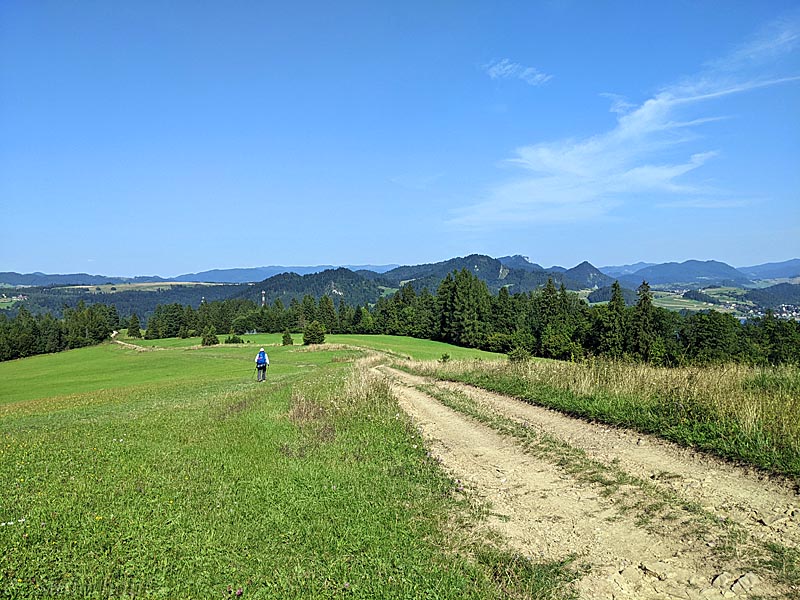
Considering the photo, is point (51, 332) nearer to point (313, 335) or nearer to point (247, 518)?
point (313, 335)

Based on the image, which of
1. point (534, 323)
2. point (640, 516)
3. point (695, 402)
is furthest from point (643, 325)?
point (640, 516)

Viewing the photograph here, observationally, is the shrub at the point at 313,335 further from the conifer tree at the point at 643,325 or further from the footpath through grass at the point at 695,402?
the footpath through grass at the point at 695,402

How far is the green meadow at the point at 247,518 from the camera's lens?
6105 millimetres

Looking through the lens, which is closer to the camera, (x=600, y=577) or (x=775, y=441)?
(x=600, y=577)

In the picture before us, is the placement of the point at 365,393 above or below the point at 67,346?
above

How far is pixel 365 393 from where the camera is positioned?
18.8 meters

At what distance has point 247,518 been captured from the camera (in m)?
8.08

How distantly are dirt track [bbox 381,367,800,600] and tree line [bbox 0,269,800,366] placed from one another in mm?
9887

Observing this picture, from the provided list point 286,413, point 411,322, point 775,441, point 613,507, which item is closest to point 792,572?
point 613,507

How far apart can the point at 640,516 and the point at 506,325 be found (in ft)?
305

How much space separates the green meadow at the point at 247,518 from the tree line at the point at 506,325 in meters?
13.5

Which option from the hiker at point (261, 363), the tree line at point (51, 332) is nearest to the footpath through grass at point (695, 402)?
the hiker at point (261, 363)

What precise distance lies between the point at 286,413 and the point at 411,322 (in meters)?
102

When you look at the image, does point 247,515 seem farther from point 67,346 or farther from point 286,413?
point 67,346
